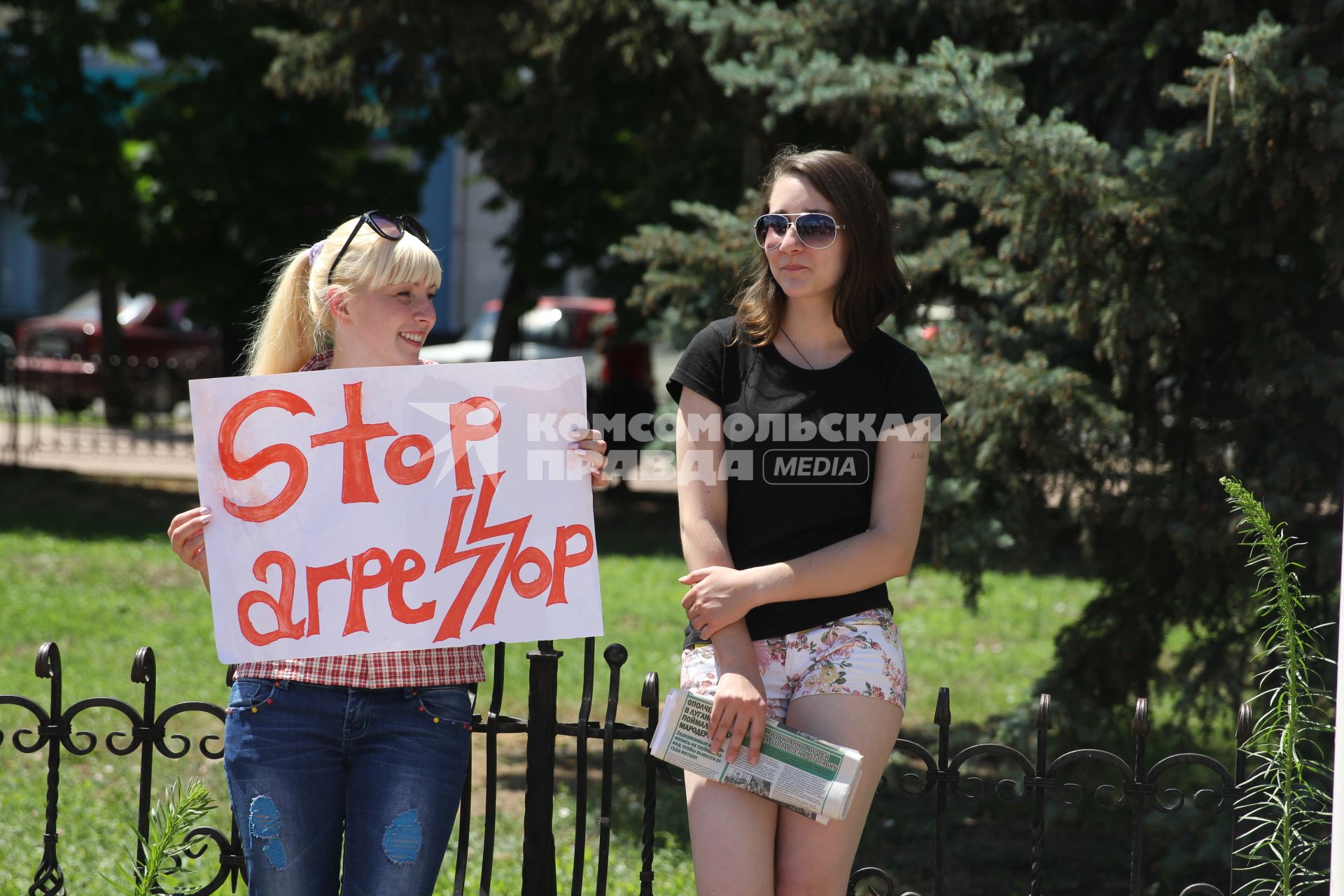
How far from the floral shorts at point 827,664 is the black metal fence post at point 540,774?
0.49 m

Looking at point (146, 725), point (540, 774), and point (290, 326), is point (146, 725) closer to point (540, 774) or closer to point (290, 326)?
point (540, 774)

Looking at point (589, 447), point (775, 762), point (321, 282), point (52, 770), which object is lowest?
point (52, 770)

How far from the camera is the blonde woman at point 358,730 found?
2656mm

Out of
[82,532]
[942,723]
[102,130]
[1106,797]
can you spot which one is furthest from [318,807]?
[102,130]

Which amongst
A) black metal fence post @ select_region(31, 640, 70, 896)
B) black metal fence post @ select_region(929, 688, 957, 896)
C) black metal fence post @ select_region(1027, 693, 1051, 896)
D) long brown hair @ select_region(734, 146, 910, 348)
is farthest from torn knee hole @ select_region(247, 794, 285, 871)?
black metal fence post @ select_region(1027, 693, 1051, 896)

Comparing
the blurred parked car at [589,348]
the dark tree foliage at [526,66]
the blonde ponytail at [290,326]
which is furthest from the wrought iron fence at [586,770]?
the blurred parked car at [589,348]

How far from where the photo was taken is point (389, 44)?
794cm

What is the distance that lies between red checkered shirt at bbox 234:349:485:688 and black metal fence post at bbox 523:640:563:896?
34 centimetres

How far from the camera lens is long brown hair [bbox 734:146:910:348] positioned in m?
2.85

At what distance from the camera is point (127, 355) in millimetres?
21328

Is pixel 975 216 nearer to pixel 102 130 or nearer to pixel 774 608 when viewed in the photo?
pixel 774 608

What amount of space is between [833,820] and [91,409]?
20692 mm

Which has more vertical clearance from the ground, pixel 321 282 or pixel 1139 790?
pixel 321 282

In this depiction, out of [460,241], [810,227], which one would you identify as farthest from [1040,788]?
[460,241]
